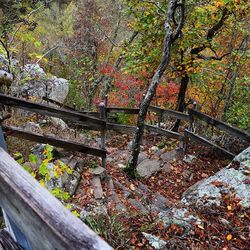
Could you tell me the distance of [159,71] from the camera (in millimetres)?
6656

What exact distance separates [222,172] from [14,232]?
528 cm

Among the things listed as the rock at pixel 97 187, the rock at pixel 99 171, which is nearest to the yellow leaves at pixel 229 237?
the rock at pixel 97 187

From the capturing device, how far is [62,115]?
5.12 metres

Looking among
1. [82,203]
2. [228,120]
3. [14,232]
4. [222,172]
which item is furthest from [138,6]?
[14,232]

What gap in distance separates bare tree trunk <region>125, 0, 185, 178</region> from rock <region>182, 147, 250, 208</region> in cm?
205

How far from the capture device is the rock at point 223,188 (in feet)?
16.7

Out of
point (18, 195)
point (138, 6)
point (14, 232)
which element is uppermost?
point (138, 6)

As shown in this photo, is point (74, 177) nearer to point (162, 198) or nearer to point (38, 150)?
point (38, 150)

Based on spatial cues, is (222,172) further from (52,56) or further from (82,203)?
(52,56)

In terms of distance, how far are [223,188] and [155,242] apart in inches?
79.7

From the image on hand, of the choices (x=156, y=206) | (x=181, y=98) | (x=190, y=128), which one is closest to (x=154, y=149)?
(x=190, y=128)

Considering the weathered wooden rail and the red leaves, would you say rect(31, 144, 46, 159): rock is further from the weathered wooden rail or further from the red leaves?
the red leaves

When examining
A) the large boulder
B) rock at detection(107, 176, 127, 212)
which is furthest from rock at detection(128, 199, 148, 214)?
the large boulder

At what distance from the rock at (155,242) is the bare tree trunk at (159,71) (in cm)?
333
